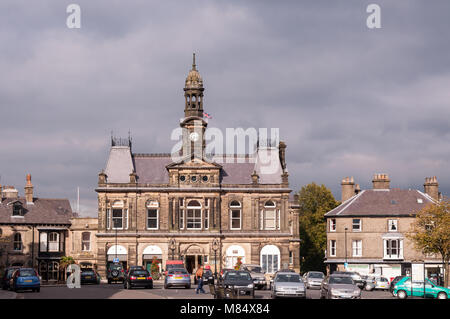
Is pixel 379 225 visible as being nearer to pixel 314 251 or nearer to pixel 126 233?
pixel 314 251

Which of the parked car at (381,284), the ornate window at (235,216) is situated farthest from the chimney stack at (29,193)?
the parked car at (381,284)

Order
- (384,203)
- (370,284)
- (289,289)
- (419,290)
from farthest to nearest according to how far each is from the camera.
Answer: (384,203)
(370,284)
(419,290)
(289,289)

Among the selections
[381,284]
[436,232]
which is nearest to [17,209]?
[381,284]

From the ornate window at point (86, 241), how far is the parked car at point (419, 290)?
49692mm

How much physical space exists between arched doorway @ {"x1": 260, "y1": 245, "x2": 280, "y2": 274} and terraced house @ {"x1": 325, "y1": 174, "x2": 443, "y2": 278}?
8.64 metres

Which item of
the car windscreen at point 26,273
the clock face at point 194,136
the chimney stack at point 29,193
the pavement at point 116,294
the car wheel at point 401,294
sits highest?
the clock face at point 194,136

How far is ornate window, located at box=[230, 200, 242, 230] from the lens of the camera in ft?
291

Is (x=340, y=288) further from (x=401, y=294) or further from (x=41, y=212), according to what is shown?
(x=41, y=212)

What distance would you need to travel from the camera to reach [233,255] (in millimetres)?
87750

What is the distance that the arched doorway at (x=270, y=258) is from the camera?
87.4 metres

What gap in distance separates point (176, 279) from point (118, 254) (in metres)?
28.9

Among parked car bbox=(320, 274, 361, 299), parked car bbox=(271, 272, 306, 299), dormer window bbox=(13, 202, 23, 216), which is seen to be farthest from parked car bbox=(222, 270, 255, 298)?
dormer window bbox=(13, 202, 23, 216)

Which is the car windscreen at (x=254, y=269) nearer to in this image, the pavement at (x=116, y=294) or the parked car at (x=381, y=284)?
the pavement at (x=116, y=294)
